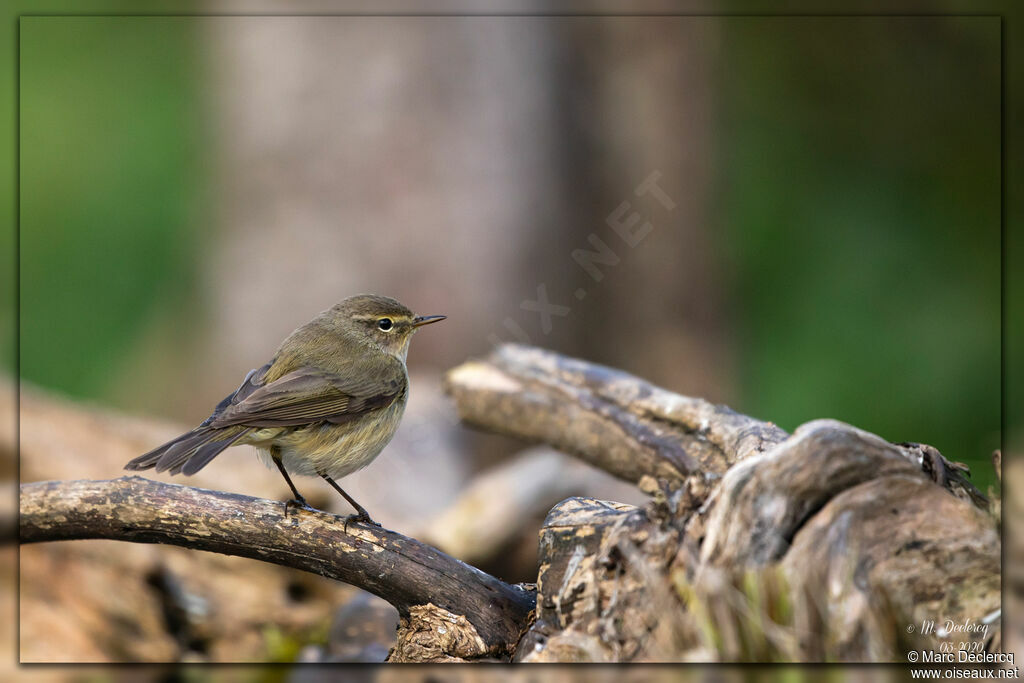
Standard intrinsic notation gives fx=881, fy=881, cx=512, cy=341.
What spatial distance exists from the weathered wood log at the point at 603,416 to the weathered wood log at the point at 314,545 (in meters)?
0.93

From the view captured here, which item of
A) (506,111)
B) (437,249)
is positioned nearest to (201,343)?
(437,249)

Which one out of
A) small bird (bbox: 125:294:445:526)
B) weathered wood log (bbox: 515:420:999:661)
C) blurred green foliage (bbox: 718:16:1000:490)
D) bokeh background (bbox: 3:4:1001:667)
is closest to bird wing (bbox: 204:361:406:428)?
small bird (bbox: 125:294:445:526)

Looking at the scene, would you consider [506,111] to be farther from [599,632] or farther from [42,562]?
[599,632]

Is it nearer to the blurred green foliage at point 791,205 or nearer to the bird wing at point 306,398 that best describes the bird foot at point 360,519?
the bird wing at point 306,398

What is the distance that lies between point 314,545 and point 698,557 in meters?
0.98

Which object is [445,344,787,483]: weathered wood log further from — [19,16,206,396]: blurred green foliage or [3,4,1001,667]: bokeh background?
[19,16,206,396]: blurred green foliage

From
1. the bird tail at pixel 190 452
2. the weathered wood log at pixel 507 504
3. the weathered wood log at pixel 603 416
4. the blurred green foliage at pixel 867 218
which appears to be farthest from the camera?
the blurred green foliage at pixel 867 218

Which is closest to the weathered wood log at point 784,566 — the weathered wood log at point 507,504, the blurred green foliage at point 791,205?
the blurred green foliage at point 791,205

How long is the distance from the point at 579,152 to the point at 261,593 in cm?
337

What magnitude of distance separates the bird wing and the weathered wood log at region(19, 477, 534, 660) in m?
0.24

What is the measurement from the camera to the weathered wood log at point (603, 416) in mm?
2877

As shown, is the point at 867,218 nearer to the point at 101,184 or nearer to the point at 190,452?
the point at 101,184

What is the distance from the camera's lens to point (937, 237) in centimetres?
518

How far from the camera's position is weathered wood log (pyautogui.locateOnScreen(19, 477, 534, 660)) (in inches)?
85.2
